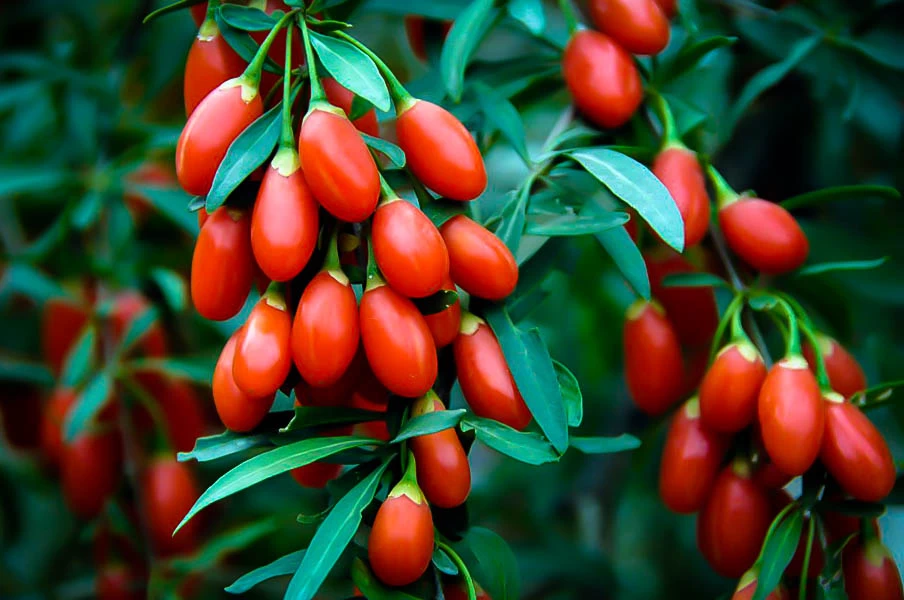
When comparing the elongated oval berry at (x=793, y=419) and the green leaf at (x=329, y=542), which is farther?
the elongated oval berry at (x=793, y=419)

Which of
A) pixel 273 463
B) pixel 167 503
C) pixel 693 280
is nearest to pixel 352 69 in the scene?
pixel 273 463

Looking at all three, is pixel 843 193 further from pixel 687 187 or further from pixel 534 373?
pixel 534 373

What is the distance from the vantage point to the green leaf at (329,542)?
1.95ft

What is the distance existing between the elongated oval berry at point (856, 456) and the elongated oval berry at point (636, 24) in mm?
365

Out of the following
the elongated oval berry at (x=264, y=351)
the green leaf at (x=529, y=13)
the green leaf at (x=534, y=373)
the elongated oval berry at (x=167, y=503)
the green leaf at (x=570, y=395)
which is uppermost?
the green leaf at (x=529, y=13)

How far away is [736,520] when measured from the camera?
0.78 meters

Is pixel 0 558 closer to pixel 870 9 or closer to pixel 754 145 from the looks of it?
pixel 754 145

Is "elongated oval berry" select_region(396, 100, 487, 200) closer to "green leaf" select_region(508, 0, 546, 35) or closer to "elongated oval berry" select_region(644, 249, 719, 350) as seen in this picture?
"green leaf" select_region(508, 0, 546, 35)

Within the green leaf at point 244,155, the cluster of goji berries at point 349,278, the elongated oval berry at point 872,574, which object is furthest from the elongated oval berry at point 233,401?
the elongated oval berry at point 872,574

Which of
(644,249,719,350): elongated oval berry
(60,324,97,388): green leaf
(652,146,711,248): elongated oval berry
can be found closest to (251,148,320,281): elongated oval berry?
(652,146,711,248): elongated oval berry

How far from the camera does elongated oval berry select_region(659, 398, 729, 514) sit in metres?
0.81

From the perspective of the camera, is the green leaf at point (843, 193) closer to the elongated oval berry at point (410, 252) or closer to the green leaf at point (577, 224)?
the green leaf at point (577, 224)

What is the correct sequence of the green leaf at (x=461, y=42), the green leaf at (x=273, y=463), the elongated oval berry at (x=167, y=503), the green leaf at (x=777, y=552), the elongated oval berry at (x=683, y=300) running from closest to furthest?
the green leaf at (x=273, y=463), the green leaf at (x=777, y=552), the green leaf at (x=461, y=42), the elongated oval berry at (x=683, y=300), the elongated oval berry at (x=167, y=503)

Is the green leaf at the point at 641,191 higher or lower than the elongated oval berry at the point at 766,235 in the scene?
higher
